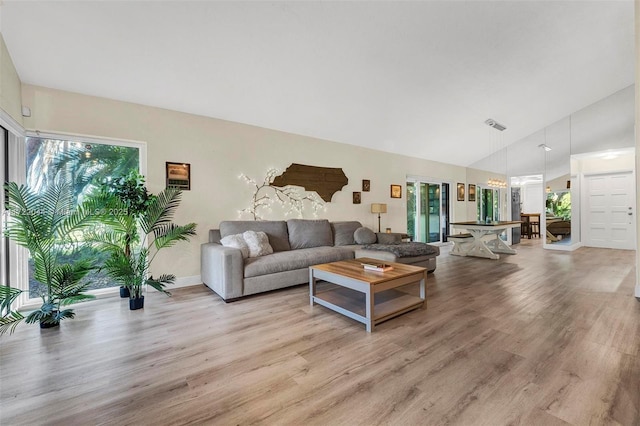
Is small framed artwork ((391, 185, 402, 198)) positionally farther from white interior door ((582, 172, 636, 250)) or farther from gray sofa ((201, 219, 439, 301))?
white interior door ((582, 172, 636, 250))

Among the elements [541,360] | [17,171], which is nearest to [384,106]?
[541,360]

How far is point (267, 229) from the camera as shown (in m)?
4.23

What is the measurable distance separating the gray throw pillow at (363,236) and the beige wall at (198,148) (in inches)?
25.9

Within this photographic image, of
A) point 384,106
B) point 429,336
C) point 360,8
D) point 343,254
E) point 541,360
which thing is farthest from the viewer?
point 384,106

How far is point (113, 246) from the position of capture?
299 centimetres

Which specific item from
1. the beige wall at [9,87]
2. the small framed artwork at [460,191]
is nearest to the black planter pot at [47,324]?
the beige wall at [9,87]

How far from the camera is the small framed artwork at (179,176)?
12.3ft

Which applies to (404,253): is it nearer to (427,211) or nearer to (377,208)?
(377,208)

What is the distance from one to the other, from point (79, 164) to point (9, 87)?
0.91 m

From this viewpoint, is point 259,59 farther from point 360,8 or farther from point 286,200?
point 286,200

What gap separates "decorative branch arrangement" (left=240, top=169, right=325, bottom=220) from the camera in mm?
4465

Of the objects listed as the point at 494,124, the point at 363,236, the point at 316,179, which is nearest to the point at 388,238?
the point at 363,236

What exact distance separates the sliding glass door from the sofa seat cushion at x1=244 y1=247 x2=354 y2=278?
365 cm

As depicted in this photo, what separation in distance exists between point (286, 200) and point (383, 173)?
8.95 feet
